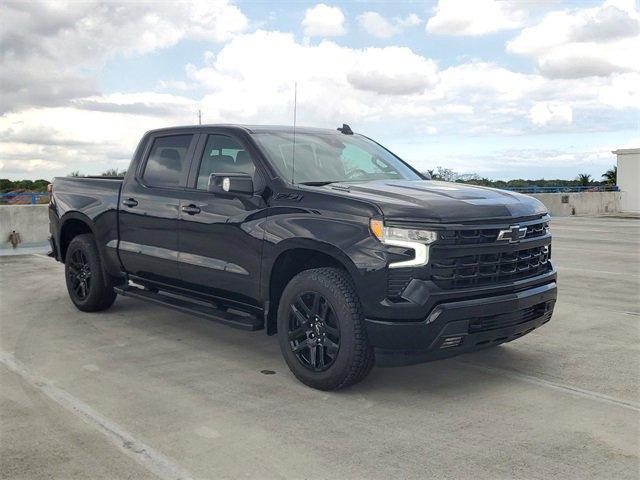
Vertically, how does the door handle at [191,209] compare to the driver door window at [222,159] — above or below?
below

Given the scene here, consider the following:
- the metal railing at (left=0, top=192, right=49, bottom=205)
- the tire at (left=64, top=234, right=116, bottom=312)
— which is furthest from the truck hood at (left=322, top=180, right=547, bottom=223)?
the metal railing at (left=0, top=192, right=49, bottom=205)

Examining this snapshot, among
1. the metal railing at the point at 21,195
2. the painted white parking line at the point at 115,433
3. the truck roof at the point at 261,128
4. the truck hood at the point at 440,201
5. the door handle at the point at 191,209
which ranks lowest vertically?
the painted white parking line at the point at 115,433

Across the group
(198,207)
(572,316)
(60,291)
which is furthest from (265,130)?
(60,291)

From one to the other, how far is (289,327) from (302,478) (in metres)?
1.67

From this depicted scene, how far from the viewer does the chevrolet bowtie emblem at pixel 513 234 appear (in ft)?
15.7

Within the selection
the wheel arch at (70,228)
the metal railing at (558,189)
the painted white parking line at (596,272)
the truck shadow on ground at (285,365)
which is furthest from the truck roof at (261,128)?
the metal railing at (558,189)

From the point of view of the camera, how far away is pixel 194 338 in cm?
644

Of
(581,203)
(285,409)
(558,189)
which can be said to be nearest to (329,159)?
(285,409)

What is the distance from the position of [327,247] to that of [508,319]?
1.36m

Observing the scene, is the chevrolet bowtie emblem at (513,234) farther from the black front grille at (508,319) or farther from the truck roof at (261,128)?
the truck roof at (261,128)

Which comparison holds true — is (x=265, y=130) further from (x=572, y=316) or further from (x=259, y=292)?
(x=572, y=316)

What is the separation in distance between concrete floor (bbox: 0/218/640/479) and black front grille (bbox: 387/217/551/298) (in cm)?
82

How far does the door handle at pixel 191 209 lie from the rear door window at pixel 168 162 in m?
0.30

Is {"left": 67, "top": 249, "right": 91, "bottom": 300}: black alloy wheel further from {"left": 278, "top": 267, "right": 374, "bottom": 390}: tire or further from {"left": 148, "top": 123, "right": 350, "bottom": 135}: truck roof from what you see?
{"left": 278, "top": 267, "right": 374, "bottom": 390}: tire
